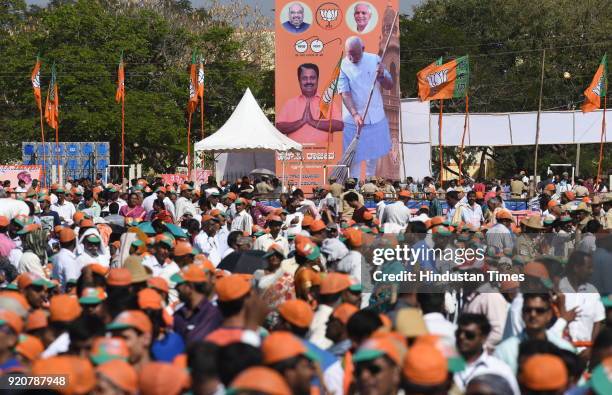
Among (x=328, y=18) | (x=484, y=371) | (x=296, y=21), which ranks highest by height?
(x=328, y=18)

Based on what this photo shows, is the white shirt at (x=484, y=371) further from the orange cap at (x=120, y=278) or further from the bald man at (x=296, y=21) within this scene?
the bald man at (x=296, y=21)

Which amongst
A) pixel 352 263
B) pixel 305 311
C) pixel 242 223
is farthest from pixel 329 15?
pixel 305 311

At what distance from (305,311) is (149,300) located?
3.63 feet

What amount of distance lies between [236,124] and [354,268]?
722 inches

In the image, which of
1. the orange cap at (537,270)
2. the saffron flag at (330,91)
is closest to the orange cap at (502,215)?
the orange cap at (537,270)

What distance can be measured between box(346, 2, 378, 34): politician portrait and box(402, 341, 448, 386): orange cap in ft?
104

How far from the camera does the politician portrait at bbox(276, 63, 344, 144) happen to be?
3584 centimetres

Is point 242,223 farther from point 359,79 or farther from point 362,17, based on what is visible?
point 362,17

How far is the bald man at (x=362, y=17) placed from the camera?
36.5m

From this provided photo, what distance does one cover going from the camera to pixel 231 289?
6965 millimetres

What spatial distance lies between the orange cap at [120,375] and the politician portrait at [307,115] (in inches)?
1199

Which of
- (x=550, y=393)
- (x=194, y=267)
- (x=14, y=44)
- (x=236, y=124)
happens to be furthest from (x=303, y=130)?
(x=550, y=393)

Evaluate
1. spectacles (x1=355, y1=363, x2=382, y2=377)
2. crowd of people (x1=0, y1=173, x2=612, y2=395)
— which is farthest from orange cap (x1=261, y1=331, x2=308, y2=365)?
spectacles (x1=355, y1=363, x2=382, y2=377)

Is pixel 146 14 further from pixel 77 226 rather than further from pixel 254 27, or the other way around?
pixel 77 226
